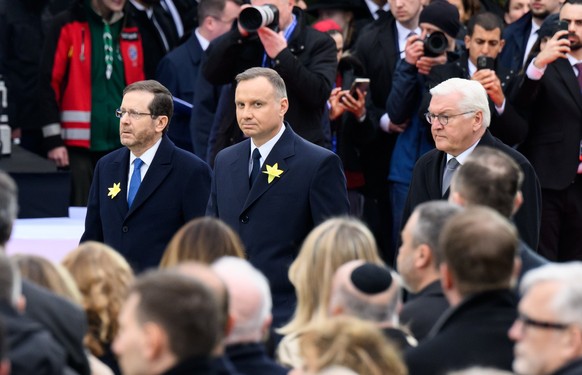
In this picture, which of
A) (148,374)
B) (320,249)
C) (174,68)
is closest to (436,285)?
(320,249)

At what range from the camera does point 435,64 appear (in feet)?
33.4

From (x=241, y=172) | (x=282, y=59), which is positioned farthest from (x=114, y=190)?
(x=282, y=59)

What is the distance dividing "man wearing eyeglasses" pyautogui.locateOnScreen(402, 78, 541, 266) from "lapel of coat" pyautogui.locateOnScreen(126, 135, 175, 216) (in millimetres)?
1362

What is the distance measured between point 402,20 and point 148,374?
721cm

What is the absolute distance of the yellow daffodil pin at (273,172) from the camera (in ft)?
25.6

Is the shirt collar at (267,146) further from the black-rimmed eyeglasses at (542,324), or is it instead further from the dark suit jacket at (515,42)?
the dark suit jacket at (515,42)

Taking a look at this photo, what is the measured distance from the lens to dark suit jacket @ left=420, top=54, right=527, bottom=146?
32.4ft

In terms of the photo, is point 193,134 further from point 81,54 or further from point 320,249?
point 320,249

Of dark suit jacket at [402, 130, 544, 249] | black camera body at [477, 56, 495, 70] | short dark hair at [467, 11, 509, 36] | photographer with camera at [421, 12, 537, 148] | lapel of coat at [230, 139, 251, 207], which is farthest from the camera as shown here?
short dark hair at [467, 11, 509, 36]

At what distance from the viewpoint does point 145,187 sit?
8.11 metres

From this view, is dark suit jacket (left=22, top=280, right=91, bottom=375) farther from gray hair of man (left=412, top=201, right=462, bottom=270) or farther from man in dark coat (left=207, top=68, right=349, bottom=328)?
man in dark coat (left=207, top=68, right=349, bottom=328)

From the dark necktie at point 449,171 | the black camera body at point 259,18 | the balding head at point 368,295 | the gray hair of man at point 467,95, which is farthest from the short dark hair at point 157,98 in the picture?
the balding head at point 368,295

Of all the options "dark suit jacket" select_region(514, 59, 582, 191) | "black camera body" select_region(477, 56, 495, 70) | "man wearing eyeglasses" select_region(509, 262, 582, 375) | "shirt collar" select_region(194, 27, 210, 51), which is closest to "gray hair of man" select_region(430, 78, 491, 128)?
"black camera body" select_region(477, 56, 495, 70)

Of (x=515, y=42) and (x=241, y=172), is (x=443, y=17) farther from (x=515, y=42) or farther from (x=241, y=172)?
(x=241, y=172)
